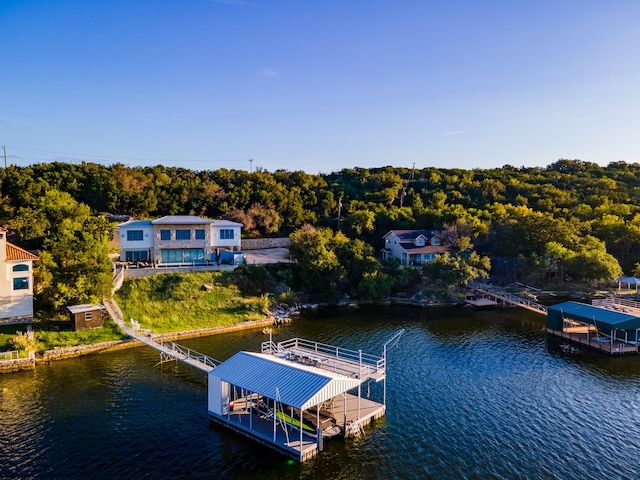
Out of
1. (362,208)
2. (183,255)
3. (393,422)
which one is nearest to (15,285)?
(183,255)

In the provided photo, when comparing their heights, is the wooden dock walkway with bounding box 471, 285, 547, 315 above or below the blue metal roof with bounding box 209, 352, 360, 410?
below

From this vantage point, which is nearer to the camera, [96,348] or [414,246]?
[96,348]

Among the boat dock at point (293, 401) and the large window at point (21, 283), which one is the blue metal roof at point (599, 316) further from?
the large window at point (21, 283)

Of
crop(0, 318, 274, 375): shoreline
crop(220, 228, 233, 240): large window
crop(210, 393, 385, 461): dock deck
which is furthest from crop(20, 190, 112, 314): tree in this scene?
crop(210, 393, 385, 461): dock deck

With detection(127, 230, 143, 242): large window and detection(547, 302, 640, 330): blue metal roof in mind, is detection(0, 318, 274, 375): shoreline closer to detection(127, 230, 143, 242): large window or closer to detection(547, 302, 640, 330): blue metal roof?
detection(127, 230, 143, 242): large window

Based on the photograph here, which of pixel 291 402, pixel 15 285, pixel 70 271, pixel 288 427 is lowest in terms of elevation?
pixel 288 427

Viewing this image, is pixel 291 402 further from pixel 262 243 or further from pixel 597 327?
pixel 262 243
